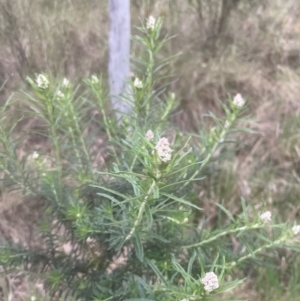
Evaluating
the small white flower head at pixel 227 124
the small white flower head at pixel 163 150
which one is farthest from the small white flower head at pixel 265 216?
the small white flower head at pixel 163 150

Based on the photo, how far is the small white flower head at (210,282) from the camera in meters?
1.03

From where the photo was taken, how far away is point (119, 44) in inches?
80.4

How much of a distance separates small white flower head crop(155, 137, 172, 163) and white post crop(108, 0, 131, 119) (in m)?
0.84

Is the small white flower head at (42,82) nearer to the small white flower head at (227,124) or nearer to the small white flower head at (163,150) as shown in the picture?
the small white flower head at (163,150)

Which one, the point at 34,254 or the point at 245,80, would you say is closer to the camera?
the point at 34,254

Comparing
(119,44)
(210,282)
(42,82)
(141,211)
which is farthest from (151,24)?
(210,282)

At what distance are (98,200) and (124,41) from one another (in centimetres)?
71

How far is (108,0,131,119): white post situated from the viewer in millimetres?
1922

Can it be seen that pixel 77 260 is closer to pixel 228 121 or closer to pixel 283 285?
pixel 228 121

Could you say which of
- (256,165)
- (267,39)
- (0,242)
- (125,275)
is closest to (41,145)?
(0,242)

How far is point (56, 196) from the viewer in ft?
5.29

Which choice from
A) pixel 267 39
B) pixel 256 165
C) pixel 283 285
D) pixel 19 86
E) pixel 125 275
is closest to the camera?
pixel 125 275

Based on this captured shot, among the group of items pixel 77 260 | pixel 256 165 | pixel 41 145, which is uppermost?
pixel 41 145

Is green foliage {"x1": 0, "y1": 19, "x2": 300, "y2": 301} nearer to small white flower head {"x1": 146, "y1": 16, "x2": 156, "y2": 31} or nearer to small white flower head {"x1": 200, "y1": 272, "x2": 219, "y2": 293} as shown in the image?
small white flower head {"x1": 146, "y1": 16, "x2": 156, "y2": 31}
